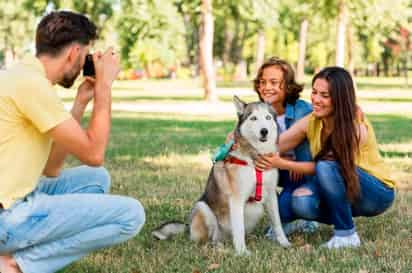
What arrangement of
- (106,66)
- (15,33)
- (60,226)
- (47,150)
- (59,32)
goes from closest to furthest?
(59,32), (60,226), (47,150), (106,66), (15,33)

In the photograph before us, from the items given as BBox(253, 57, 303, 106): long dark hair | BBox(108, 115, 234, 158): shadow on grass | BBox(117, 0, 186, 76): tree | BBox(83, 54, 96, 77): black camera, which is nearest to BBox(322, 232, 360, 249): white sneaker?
BBox(253, 57, 303, 106): long dark hair

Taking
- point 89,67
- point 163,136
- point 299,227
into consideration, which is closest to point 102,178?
point 89,67

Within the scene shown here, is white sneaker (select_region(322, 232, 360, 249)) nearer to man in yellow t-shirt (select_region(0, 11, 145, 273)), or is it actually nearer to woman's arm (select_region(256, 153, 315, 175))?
woman's arm (select_region(256, 153, 315, 175))

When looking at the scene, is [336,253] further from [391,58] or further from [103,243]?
[391,58]

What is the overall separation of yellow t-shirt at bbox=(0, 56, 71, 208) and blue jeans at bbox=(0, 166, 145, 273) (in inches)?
4.8

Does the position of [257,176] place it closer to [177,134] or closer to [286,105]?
[286,105]

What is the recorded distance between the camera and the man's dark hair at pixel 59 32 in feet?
12.2

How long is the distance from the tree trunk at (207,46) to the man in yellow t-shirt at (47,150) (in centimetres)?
2216

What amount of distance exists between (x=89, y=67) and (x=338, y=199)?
2.34 metres

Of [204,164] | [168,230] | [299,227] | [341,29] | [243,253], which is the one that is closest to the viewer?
[243,253]

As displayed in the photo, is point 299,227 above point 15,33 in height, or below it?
below

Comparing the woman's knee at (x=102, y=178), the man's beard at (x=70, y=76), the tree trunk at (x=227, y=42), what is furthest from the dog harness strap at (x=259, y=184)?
the tree trunk at (x=227, y=42)

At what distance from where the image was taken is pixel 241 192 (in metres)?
5.25

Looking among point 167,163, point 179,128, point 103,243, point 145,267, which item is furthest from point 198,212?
point 179,128
